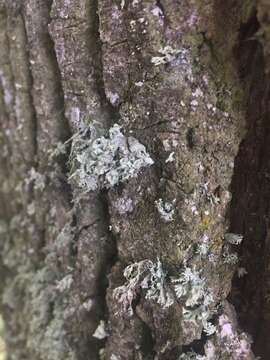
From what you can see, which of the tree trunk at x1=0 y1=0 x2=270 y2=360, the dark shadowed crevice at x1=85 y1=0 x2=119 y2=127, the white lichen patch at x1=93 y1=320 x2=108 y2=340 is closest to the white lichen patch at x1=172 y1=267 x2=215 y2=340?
the tree trunk at x1=0 y1=0 x2=270 y2=360

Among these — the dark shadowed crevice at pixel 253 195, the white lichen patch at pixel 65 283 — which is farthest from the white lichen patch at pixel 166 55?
the white lichen patch at pixel 65 283

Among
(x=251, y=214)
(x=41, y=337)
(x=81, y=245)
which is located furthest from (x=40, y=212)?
(x=251, y=214)

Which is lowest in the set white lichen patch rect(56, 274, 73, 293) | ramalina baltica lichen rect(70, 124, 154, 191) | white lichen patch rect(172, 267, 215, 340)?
white lichen patch rect(56, 274, 73, 293)

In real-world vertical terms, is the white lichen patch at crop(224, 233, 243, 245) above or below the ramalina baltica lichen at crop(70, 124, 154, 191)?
below

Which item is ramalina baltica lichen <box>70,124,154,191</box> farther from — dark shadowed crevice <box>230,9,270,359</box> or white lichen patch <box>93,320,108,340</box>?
white lichen patch <box>93,320,108,340</box>

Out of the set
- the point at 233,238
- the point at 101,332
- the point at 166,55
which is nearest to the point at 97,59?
the point at 166,55

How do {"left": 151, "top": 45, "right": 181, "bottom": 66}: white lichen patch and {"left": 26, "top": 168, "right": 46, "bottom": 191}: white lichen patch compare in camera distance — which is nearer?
{"left": 151, "top": 45, "right": 181, "bottom": 66}: white lichen patch

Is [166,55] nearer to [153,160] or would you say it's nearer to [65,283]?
[153,160]

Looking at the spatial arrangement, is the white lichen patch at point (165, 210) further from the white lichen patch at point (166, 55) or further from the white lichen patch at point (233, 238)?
the white lichen patch at point (166, 55)
